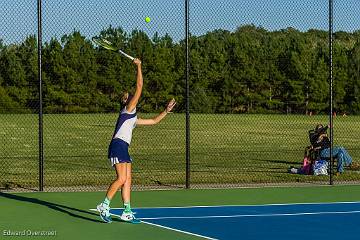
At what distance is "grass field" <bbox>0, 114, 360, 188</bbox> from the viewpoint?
19.3 m

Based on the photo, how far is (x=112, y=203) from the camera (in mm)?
14422

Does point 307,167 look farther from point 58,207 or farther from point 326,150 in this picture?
point 58,207

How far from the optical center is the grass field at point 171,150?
1928 centimetres

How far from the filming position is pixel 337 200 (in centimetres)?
1516

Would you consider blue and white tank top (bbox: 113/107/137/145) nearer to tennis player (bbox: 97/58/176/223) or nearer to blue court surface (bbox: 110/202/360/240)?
tennis player (bbox: 97/58/176/223)

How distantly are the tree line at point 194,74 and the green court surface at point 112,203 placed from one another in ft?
14.1

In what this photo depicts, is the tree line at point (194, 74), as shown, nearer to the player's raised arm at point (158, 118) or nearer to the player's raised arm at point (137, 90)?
the player's raised arm at point (158, 118)

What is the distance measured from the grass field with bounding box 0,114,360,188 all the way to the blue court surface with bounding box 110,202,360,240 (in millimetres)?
4010

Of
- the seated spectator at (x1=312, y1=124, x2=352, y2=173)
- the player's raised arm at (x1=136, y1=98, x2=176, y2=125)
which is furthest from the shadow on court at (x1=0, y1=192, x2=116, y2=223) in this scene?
the seated spectator at (x1=312, y1=124, x2=352, y2=173)

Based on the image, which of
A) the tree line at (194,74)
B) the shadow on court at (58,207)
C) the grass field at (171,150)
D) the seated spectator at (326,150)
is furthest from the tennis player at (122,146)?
the seated spectator at (326,150)

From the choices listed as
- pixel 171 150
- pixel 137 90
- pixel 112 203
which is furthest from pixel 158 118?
pixel 171 150

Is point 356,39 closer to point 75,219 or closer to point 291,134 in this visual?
point 291,134

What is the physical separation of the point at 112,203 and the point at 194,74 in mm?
25355

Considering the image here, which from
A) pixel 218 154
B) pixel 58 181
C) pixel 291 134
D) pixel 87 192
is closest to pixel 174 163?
pixel 218 154
